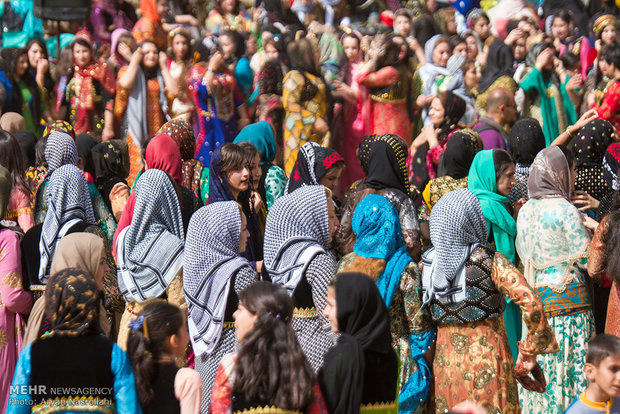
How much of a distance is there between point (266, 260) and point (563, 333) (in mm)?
2095

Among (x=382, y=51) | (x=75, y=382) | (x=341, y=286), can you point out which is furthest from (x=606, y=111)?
(x=75, y=382)

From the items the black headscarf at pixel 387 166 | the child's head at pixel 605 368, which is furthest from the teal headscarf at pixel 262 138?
the child's head at pixel 605 368

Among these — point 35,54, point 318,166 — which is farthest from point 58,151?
point 35,54

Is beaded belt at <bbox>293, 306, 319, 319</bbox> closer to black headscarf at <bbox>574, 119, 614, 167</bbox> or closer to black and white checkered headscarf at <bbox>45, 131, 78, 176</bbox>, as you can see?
black and white checkered headscarf at <bbox>45, 131, 78, 176</bbox>

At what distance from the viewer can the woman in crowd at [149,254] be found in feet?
19.4

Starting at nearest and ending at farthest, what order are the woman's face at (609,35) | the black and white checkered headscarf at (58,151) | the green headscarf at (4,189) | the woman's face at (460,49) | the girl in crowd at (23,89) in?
the green headscarf at (4,189) → the black and white checkered headscarf at (58,151) → the woman's face at (609,35) → the girl in crowd at (23,89) → the woman's face at (460,49)

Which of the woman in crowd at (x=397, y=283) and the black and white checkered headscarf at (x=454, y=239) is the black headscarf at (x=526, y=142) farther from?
the woman in crowd at (x=397, y=283)

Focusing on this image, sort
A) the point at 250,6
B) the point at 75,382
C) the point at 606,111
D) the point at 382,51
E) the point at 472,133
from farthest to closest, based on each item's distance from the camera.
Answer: the point at 250,6 < the point at 382,51 < the point at 606,111 < the point at 472,133 < the point at 75,382

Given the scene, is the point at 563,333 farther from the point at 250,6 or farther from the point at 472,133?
the point at 250,6

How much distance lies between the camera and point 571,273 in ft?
19.8

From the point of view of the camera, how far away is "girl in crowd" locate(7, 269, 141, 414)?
154 inches

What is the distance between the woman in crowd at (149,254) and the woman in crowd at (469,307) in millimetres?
1676

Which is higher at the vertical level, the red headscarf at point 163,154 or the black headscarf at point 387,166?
the red headscarf at point 163,154

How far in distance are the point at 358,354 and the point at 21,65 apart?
8.85 meters
